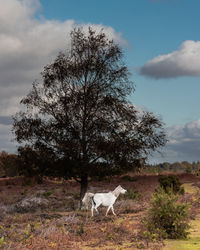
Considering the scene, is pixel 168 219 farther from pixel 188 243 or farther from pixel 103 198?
pixel 103 198

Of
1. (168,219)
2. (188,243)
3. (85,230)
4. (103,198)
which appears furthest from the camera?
(103,198)

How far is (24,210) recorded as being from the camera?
69.5 ft

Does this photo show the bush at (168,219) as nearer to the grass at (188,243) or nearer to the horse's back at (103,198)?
the grass at (188,243)

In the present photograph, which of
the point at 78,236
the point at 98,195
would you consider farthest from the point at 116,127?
Answer: the point at 78,236

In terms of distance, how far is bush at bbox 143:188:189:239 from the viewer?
1115 centimetres

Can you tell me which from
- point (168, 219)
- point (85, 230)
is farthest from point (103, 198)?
point (168, 219)

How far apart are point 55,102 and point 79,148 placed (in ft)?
9.68

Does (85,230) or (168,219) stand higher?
(168,219)

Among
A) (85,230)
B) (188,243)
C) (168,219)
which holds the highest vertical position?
(168,219)

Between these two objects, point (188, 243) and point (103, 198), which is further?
point (103, 198)

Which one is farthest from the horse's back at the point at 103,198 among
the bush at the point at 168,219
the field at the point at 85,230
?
the bush at the point at 168,219

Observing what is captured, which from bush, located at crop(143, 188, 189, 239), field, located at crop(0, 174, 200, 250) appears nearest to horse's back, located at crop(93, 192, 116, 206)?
field, located at crop(0, 174, 200, 250)

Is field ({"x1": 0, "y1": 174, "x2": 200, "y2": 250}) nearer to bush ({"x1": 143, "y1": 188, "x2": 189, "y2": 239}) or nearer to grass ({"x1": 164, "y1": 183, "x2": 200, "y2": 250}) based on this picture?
grass ({"x1": 164, "y1": 183, "x2": 200, "y2": 250})

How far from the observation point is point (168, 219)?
1125cm
